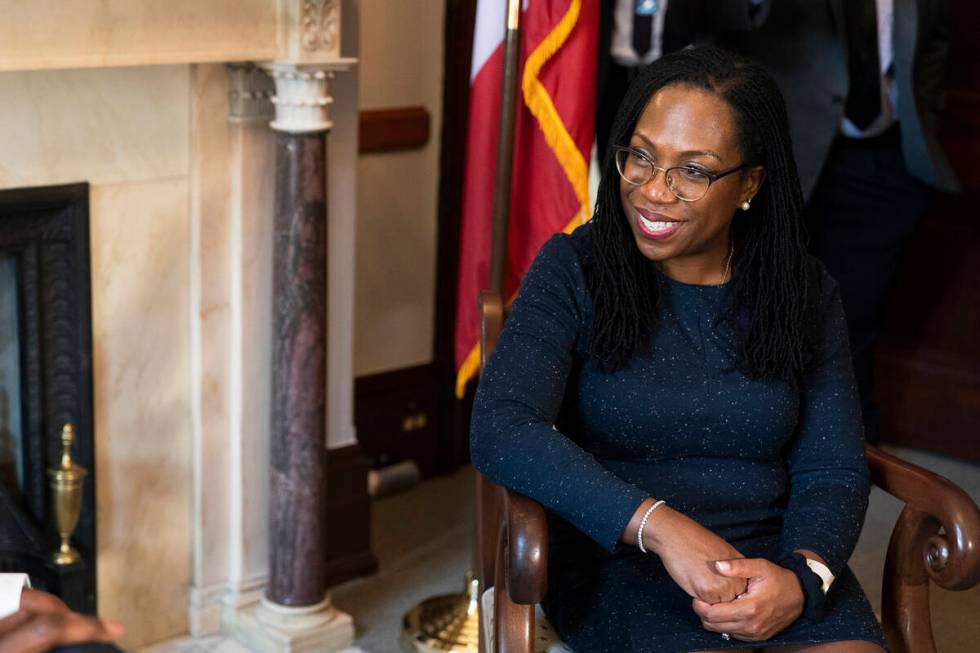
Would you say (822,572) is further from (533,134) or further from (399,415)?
(399,415)

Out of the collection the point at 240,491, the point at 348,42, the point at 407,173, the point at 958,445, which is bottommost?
the point at 958,445

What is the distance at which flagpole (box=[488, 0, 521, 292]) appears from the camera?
3064 millimetres

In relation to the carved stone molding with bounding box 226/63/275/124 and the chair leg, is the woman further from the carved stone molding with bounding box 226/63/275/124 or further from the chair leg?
the carved stone molding with bounding box 226/63/275/124

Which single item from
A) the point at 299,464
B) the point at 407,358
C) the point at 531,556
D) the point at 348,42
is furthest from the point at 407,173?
the point at 531,556

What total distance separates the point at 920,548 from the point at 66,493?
169 centimetres

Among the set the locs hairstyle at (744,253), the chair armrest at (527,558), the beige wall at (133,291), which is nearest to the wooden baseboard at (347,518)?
the beige wall at (133,291)

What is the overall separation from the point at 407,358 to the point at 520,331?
197 cm

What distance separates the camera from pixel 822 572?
212cm

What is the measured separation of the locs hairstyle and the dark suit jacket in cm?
142

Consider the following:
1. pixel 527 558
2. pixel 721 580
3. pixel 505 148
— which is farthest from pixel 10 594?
pixel 505 148

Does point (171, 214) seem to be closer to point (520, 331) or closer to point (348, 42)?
point (348, 42)

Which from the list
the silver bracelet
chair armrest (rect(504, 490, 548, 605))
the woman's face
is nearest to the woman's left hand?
the silver bracelet

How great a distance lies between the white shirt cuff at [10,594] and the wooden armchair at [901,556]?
2.09 ft

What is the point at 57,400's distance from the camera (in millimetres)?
3027
